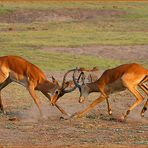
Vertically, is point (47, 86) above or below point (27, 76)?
below

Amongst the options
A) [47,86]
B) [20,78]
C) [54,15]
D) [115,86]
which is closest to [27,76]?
[20,78]

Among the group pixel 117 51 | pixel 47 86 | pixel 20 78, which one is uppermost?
pixel 117 51

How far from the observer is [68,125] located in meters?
13.4

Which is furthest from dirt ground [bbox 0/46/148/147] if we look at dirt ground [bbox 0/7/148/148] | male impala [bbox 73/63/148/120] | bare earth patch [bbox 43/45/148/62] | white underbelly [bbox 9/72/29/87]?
bare earth patch [bbox 43/45/148/62]

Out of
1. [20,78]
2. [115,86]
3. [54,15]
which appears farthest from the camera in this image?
[54,15]

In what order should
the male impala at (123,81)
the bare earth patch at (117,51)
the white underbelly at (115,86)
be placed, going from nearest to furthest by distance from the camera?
the male impala at (123,81) < the white underbelly at (115,86) < the bare earth patch at (117,51)

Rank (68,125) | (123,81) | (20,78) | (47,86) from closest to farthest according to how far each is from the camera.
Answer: (68,125) < (123,81) < (47,86) < (20,78)

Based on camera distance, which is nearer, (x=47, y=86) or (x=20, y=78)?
(x=47, y=86)

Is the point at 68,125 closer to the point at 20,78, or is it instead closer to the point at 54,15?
the point at 20,78

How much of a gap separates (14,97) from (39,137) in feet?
18.2

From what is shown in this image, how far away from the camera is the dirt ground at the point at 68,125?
1134cm

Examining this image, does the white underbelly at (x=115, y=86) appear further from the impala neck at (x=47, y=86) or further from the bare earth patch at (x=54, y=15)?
the bare earth patch at (x=54, y=15)

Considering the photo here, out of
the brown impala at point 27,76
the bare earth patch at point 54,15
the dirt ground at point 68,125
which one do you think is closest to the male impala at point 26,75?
the brown impala at point 27,76

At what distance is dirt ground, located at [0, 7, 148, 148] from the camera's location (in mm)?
11344
